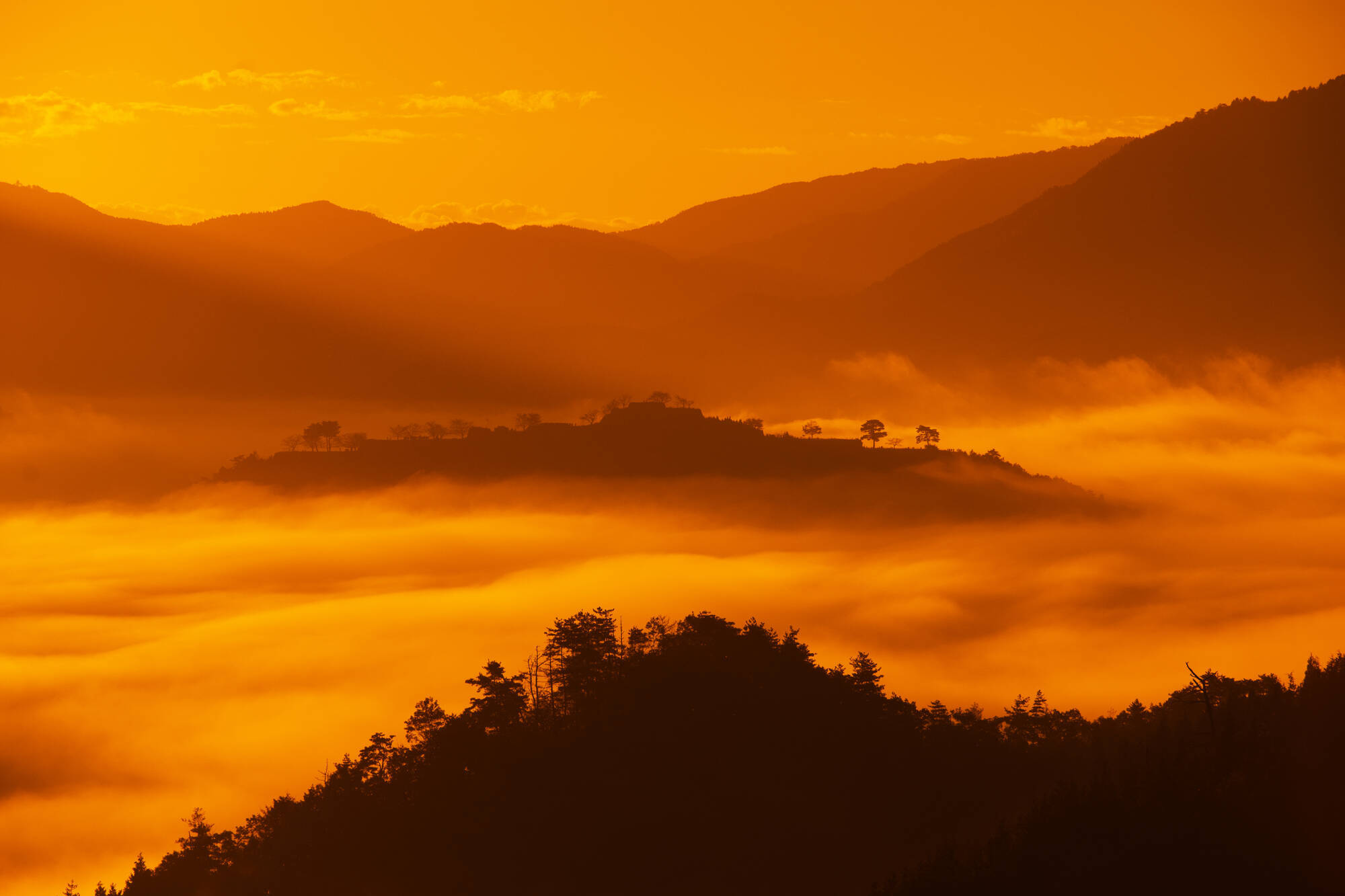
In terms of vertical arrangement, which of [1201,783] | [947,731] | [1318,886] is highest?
[947,731]

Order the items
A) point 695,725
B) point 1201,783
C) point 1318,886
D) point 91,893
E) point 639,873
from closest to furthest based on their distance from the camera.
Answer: point 1318,886
point 1201,783
point 639,873
point 695,725
point 91,893

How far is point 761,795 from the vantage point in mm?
84125

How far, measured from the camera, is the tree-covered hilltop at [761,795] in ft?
236

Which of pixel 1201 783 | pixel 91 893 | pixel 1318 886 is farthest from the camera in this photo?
pixel 91 893

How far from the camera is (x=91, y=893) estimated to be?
19975 centimetres

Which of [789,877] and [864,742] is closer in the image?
[789,877]

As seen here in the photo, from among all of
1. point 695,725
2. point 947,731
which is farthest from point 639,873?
point 947,731

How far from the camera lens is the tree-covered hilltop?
236 feet

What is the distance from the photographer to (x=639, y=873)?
80.1 meters

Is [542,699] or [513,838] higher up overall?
[542,699]

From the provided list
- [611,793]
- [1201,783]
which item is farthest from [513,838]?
[1201,783]

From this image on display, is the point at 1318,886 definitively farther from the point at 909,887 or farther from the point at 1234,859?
the point at 909,887

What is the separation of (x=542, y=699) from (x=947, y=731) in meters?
26.1

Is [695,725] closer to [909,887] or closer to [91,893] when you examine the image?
[909,887]
